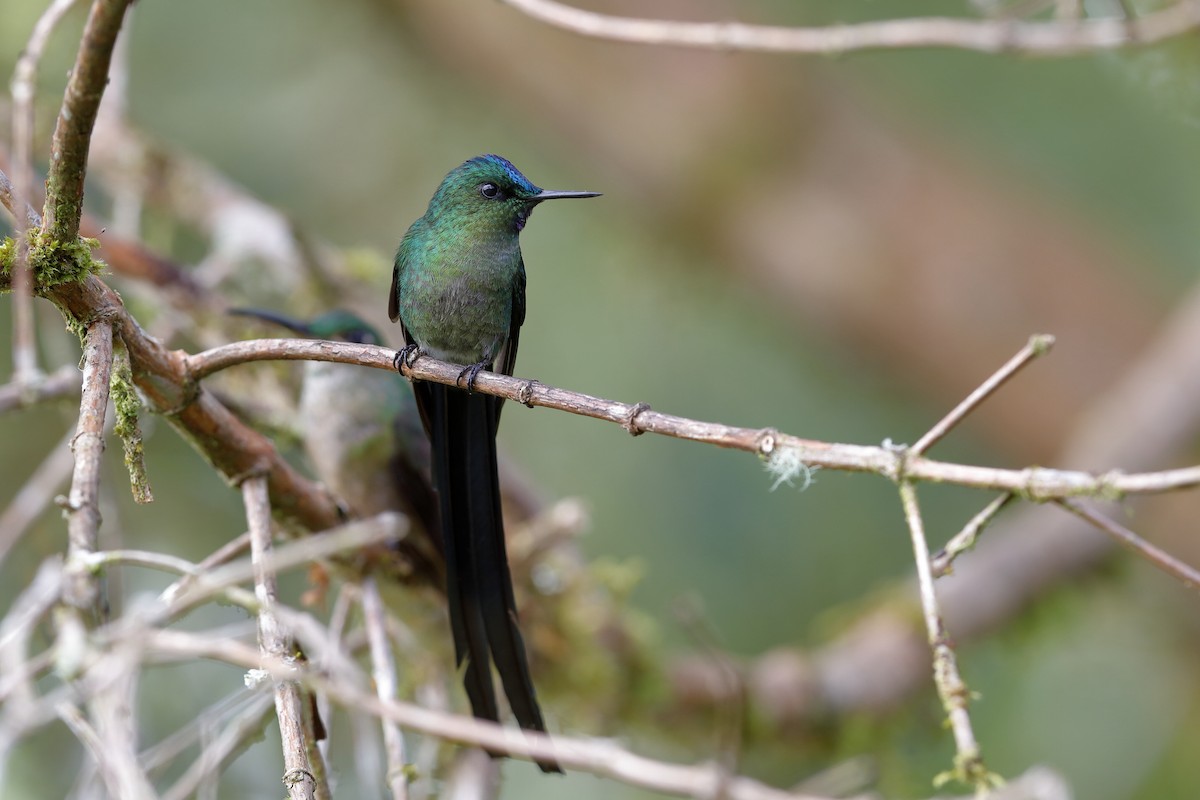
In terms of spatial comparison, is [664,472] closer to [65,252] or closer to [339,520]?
[339,520]

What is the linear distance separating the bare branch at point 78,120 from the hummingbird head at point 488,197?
1374 mm

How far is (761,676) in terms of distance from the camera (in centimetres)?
445

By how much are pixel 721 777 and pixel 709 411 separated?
5.86 meters

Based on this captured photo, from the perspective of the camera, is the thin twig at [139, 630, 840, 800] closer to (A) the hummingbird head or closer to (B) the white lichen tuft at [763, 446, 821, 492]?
(B) the white lichen tuft at [763, 446, 821, 492]

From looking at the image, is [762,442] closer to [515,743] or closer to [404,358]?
[515,743]

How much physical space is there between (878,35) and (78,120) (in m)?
1.86

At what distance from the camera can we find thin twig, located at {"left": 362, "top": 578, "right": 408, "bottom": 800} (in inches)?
84.1

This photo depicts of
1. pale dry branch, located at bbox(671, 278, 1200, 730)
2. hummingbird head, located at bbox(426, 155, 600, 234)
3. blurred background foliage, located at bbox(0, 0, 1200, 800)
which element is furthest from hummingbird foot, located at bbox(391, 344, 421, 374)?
blurred background foliage, located at bbox(0, 0, 1200, 800)

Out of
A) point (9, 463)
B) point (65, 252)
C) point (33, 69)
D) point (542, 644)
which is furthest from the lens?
point (9, 463)

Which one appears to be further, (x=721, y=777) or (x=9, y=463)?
(x=9, y=463)

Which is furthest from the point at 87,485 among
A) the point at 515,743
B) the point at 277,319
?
the point at 277,319

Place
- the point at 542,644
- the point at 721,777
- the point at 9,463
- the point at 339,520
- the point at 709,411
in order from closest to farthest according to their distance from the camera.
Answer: the point at 721,777, the point at 339,520, the point at 542,644, the point at 9,463, the point at 709,411

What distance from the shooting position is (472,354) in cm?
304

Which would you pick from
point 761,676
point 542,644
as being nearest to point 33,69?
point 542,644
